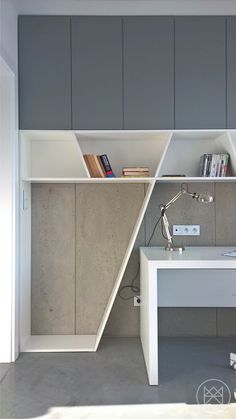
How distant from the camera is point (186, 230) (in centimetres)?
291

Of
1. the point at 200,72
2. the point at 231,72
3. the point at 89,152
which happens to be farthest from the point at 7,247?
the point at 231,72

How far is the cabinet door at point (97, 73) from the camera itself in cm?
259

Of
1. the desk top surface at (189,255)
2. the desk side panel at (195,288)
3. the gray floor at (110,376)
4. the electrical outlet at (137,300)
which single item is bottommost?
the gray floor at (110,376)

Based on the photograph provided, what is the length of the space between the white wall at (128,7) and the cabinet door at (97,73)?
63mm

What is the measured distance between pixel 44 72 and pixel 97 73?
39 centimetres

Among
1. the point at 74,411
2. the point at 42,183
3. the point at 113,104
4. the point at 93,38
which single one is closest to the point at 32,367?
the point at 74,411

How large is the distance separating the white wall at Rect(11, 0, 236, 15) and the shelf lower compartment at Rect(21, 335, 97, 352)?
8.03ft

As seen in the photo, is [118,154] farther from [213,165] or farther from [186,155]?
[213,165]

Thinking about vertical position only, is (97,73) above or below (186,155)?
above

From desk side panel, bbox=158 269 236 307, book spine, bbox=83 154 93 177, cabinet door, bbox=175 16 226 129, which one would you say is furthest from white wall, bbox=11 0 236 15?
desk side panel, bbox=158 269 236 307

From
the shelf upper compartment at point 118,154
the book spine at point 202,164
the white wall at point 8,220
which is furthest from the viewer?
the shelf upper compartment at point 118,154

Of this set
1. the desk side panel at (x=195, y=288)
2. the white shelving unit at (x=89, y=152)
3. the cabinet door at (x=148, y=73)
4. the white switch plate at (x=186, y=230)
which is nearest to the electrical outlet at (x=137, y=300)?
the white shelving unit at (x=89, y=152)

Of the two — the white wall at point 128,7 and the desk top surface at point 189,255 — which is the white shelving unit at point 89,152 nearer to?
the desk top surface at point 189,255

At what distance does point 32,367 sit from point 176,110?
2044mm
